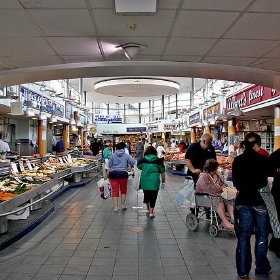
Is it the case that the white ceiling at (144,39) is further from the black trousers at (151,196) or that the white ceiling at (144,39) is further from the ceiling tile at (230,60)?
the black trousers at (151,196)

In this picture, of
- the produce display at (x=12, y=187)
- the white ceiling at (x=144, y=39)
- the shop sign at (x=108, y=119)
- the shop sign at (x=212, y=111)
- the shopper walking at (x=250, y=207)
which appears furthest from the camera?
the shop sign at (x=108, y=119)

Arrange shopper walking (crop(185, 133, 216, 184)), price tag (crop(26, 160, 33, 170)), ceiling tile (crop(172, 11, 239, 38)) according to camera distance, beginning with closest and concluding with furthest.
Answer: ceiling tile (crop(172, 11, 239, 38)) → shopper walking (crop(185, 133, 216, 184)) → price tag (crop(26, 160, 33, 170))

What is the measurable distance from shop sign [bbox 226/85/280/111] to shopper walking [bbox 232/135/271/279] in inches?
200

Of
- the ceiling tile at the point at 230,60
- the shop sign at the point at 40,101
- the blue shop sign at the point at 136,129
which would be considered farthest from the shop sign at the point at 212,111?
the blue shop sign at the point at 136,129

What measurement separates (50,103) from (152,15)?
13358 millimetres

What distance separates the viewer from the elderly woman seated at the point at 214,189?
563cm

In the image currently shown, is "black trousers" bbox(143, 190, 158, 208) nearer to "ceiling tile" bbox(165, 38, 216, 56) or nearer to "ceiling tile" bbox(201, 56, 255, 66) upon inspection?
"ceiling tile" bbox(201, 56, 255, 66)

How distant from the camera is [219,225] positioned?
5855 mm

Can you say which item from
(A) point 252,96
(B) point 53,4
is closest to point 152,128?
(A) point 252,96

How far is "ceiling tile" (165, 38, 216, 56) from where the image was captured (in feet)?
15.2

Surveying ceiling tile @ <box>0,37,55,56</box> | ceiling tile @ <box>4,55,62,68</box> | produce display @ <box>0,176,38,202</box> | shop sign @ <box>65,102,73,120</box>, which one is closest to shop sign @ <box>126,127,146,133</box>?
shop sign @ <box>65,102,73,120</box>

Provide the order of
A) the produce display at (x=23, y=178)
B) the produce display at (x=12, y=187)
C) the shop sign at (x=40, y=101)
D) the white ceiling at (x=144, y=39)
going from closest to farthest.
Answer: the white ceiling at (x=144, y=39)
the produce display at (x=12, y=187)
the produce display at (x=23, y=178)
the shop sign at (x=40, y=101)

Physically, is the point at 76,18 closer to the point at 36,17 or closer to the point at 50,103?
the point at 36,17

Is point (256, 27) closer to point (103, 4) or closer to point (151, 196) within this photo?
point (103, 4)
